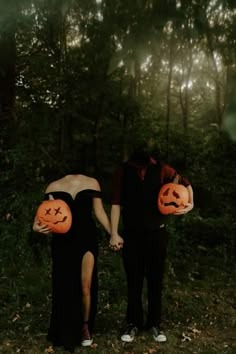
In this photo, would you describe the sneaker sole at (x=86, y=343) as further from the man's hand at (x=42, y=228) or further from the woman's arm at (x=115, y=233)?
the man's hand at (x=42, y=228)

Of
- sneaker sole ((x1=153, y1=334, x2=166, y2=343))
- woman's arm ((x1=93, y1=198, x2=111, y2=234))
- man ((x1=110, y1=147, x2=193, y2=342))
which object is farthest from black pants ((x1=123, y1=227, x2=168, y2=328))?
woman's arm ((x1=93, y1=198, x2=111, y2=234))

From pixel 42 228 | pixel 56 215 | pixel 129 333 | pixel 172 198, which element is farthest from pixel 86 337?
pixel 172 198

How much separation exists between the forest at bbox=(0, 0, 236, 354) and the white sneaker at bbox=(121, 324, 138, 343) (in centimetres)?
10

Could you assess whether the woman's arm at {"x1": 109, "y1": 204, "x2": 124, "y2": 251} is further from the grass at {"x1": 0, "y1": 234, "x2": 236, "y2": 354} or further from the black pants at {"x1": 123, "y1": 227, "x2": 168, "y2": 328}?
the grass at {"x1": 0, "y1": 234, "x2": 236, "y2": 354}

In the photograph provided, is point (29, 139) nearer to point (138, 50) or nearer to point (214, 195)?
point (214, 195)

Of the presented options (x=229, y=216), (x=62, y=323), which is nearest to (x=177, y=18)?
(x=62, y=323)

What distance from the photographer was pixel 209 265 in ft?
26.6

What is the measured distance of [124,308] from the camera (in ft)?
19.3

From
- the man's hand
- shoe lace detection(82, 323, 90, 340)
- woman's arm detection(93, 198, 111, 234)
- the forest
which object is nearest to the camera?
the forest

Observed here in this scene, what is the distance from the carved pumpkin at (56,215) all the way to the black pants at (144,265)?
2.21 feet

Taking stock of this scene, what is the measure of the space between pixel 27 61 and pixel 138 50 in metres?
6.42

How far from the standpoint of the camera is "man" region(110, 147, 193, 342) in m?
4.58

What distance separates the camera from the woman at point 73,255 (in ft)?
14.7

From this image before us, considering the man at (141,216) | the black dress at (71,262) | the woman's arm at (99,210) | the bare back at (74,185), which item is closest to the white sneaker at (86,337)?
the black dress at (71,262)
